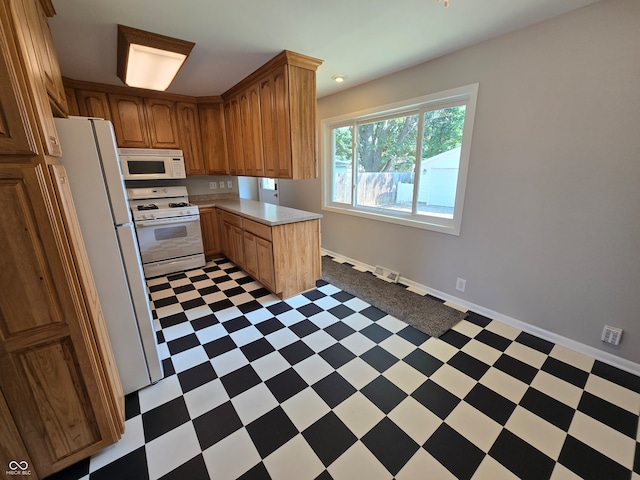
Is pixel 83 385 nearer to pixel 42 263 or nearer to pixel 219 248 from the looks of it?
pixel 42 263

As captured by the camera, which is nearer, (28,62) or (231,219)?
(28,62)

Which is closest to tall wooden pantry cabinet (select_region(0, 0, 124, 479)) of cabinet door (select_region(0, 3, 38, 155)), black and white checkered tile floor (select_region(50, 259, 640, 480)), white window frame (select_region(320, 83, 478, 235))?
cabinet door (select_region(0, 3, 38, 155))

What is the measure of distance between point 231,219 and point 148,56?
1886mm

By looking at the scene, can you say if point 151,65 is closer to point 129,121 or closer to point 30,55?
point 129,121

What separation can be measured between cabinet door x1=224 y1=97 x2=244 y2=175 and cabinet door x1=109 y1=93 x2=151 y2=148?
107 centimetres

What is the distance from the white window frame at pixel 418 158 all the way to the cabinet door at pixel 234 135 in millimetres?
1218

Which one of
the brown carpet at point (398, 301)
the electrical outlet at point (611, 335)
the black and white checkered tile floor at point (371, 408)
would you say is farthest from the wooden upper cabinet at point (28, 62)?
the electrical outlet at point (611, 335)

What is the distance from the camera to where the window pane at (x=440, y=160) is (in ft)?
8.29

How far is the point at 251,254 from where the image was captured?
10.4 feet

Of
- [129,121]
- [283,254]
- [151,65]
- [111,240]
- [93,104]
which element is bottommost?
[283,254]

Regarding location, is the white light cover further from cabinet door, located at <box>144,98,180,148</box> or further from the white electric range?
the white electric range

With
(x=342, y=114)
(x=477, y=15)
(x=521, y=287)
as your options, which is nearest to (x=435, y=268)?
(x=521, y=287)

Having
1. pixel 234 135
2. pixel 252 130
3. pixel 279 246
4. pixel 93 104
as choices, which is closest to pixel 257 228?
pixel 279 246

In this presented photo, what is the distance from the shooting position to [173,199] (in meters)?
3.84
